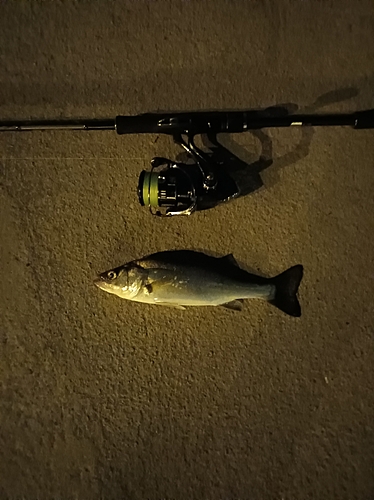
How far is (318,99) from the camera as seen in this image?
1808mm

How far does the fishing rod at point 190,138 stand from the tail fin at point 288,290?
0.35m

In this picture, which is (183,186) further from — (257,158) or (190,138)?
(257,158)

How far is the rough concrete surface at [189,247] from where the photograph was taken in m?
1.77

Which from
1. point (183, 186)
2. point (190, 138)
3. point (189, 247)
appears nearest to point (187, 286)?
point (189, 247)

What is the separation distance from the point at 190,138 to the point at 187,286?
1.66 ft

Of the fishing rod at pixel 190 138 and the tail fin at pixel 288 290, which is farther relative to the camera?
the tail fin at pixel 288 290

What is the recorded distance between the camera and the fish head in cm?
168

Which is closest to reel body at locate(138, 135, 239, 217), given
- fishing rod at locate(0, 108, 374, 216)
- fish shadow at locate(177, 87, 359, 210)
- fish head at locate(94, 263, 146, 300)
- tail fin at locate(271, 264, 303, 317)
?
fishing rod at locate(0, 108, 374, 216)

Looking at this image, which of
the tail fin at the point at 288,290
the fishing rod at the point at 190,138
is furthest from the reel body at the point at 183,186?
the tail fin at the point at 288,290

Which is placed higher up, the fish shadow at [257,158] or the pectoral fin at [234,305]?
the fish shadow at [257,158]

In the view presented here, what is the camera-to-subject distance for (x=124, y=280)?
1689 mm

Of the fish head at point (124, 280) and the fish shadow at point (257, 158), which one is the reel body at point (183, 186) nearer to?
the fish shadow at point (257, 158)

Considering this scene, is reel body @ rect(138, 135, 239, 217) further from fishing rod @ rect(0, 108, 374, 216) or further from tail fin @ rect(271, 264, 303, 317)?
tail fin @ rect(271, 264, 303, 317)

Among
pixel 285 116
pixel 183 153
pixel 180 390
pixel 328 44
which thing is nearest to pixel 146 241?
pixel 183 153
